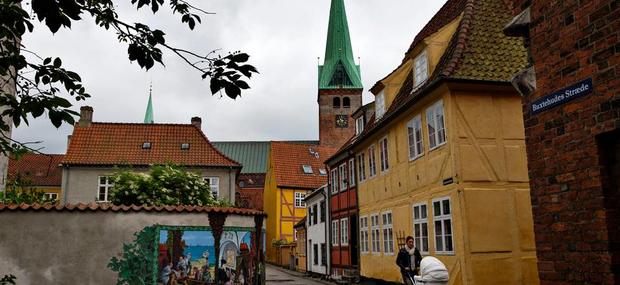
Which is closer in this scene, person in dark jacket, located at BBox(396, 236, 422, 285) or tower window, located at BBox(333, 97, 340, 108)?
person in dark jacket, located at BBox(396, 236, 422, 285)

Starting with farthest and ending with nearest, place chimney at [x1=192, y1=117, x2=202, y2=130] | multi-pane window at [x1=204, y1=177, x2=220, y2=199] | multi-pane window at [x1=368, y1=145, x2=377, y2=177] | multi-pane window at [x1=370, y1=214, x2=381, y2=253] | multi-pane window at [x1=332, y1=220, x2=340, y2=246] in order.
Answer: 1. chimney at [x1=192, y1=117, x2=202, y2=130]
2. multi-pane window at [x1=204, y1=177, x2=220, y2=199]
3. multi-pane window at [x1=332, y1=220, x2=340, y2=246]
4. multi-pane window at [x1=368, y1=145, x2=377, y2=177]
5. multi-pane window at [x1=370, y1=214, x2=381, y2=253]

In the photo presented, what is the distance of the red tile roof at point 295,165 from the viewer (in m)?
42.6

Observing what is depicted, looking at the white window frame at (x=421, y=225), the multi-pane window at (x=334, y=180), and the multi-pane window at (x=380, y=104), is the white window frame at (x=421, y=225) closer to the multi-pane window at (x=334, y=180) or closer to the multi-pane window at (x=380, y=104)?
the multi-pane window at (x=380, y=104)

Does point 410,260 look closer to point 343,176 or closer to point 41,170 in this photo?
point 343,176

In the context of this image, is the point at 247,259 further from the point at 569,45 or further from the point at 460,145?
the point at 569,45

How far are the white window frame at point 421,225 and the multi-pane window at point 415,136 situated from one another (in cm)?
147

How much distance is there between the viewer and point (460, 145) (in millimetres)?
13508

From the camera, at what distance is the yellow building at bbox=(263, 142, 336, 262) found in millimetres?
42406

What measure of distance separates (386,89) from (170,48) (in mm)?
16132

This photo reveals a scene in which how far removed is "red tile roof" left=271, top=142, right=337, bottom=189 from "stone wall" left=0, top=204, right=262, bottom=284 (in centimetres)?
3187

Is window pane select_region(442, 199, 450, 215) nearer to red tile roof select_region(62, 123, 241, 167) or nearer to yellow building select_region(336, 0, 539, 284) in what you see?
yellow building select_region(336, 0, 539, 284)

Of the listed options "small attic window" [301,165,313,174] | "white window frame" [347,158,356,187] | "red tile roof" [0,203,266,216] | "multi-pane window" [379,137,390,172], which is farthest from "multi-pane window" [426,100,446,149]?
"small attic window" [301,165,313,174]

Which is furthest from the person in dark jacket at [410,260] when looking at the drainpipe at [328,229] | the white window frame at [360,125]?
the drainpipe at [328,229]

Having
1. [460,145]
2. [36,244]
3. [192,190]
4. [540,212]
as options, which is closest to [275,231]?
[192,190]
